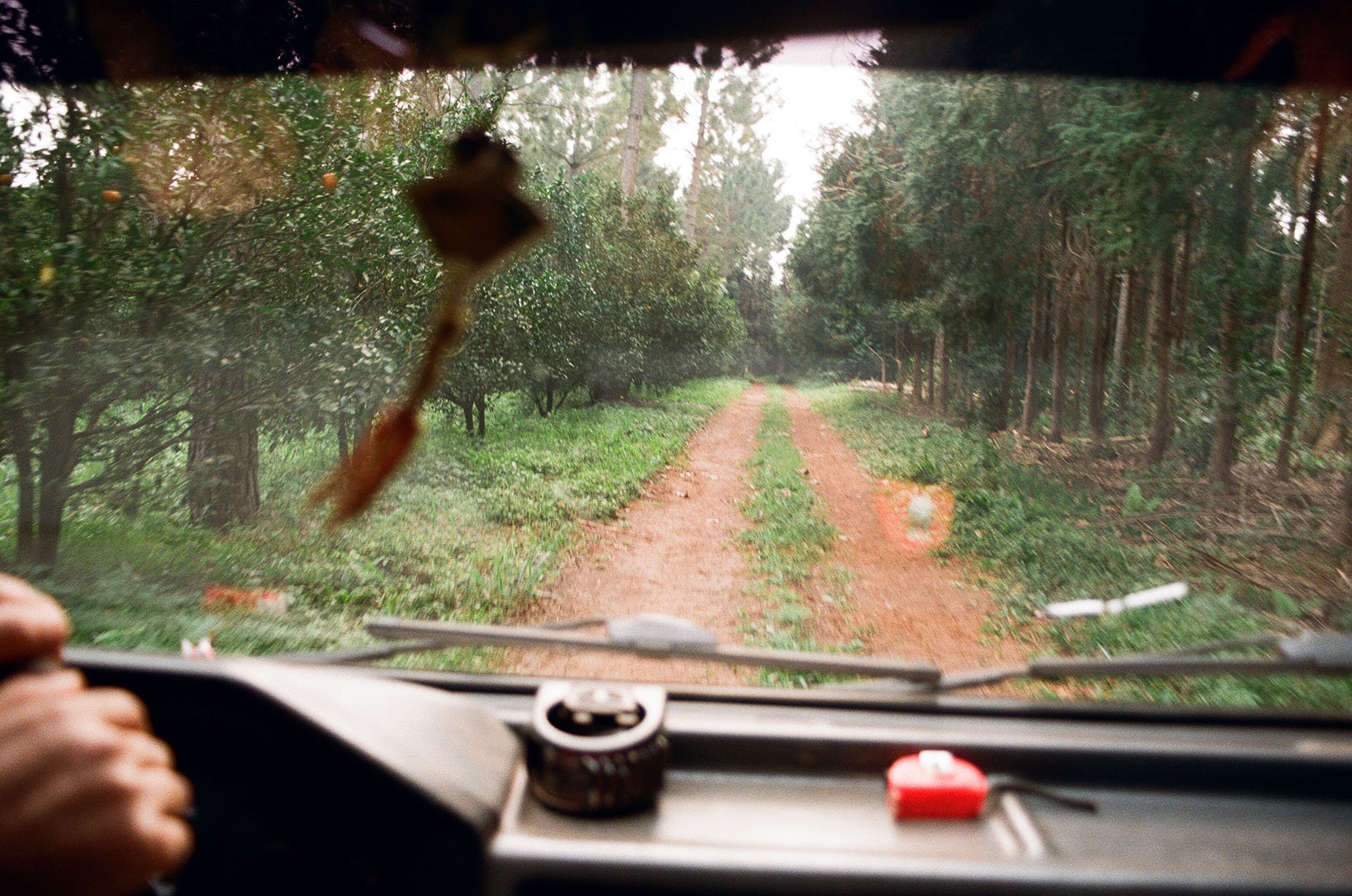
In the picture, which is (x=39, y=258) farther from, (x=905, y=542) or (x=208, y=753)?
(x=905, y=542)

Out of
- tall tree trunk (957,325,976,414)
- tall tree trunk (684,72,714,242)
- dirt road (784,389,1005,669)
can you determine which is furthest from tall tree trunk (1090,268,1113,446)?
tall tree trunk (684,72,714,242)

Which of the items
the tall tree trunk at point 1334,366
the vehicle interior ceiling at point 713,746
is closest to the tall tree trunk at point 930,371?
the tall tree trunk at point 1334,366

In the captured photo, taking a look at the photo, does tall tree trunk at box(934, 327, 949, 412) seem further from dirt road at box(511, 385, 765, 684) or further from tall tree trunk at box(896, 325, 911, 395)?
dirt road at box(511, 385, 765, 684)

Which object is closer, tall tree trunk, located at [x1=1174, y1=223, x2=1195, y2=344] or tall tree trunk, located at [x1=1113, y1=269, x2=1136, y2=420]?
tall tree trunk, located at [x1=1174, y1=223, x2=1195, y2=344]

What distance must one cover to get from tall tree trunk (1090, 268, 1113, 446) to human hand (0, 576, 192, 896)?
10.6ft

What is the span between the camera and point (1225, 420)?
10.1 ft

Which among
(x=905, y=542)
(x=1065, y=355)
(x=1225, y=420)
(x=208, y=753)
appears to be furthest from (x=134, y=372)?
(x=1225, y=420)

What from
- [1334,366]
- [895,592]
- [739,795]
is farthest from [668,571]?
[1334,366]

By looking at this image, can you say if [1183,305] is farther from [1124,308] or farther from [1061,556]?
[1061,556]

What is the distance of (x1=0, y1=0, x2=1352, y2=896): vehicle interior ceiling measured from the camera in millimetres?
1407

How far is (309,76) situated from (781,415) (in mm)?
2347

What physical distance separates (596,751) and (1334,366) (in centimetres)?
296

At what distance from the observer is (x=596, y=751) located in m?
1.62

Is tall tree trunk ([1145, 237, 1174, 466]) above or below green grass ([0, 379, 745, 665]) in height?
above
